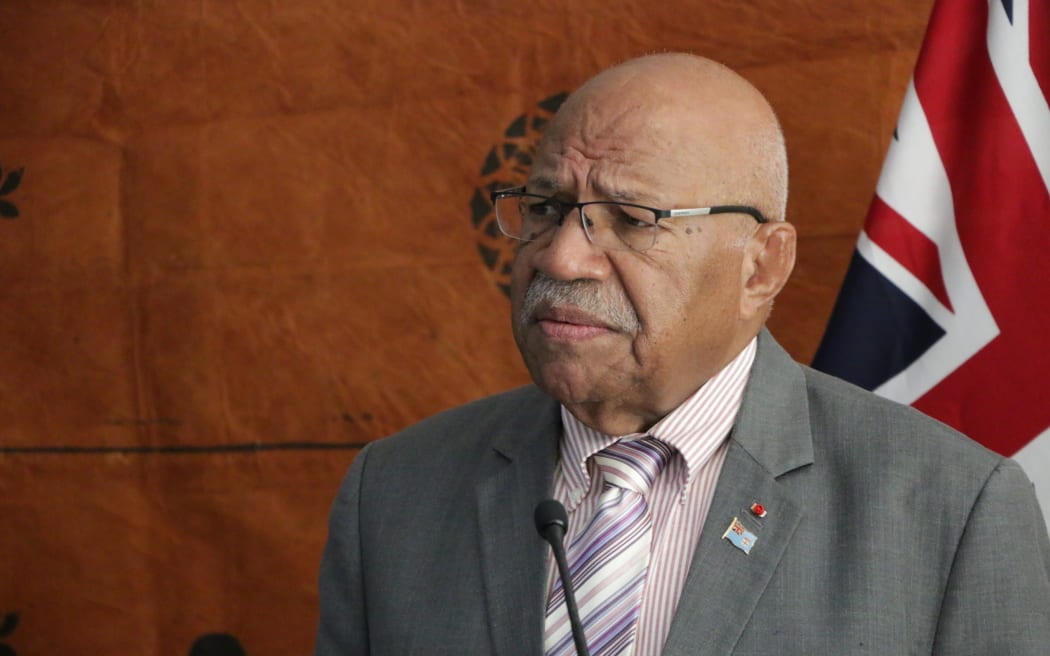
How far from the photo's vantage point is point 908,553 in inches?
57.1

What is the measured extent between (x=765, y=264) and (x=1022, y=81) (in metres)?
0.62

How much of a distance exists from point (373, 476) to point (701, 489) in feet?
1.64

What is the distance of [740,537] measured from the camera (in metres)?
1.49

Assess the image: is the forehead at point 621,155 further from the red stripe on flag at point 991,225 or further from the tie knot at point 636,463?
the red stripe on flag at point 991,225

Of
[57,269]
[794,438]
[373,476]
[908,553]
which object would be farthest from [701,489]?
[57,269]

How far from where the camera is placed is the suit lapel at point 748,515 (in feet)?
4.70

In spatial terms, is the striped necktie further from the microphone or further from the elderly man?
the microphone

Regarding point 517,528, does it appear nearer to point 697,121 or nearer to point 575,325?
point 575,325

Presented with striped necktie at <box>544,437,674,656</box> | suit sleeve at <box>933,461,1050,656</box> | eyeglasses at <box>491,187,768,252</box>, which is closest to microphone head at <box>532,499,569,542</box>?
striped necktie at <box>544,437,674,656</box>

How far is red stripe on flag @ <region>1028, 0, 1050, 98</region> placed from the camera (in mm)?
1905

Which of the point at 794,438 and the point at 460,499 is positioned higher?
the point at 794,438

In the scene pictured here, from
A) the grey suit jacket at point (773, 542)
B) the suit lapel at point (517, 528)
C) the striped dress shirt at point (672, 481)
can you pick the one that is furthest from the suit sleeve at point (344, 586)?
the striped dress shirt at point (672, 481)

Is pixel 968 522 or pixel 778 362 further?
pixel 778 362

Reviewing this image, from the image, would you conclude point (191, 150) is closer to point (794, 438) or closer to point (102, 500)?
point (102, 500)
